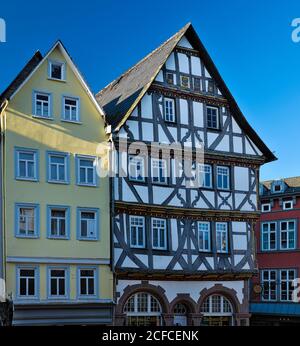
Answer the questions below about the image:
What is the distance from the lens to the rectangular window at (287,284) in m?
23.8

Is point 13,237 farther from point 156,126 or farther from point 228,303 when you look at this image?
point 228,303

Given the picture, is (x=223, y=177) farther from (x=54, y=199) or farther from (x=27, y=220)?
(x=27, y=220)

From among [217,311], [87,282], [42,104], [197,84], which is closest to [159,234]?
[87,282]

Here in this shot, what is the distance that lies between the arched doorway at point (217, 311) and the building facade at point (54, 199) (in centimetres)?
340

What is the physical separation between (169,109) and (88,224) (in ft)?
14.4

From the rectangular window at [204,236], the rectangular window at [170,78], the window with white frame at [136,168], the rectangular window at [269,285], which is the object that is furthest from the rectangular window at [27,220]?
the rectangular window at [269,285]

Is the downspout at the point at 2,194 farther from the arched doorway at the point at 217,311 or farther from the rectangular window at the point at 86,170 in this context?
the arched doorway at the point at 217,311

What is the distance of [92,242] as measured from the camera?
16469 mm

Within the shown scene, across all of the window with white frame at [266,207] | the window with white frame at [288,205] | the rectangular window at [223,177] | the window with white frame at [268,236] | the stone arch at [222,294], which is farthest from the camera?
the window with white frame at [266,207]

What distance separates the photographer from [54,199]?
16.1 metres

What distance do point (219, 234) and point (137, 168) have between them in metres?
3.53
